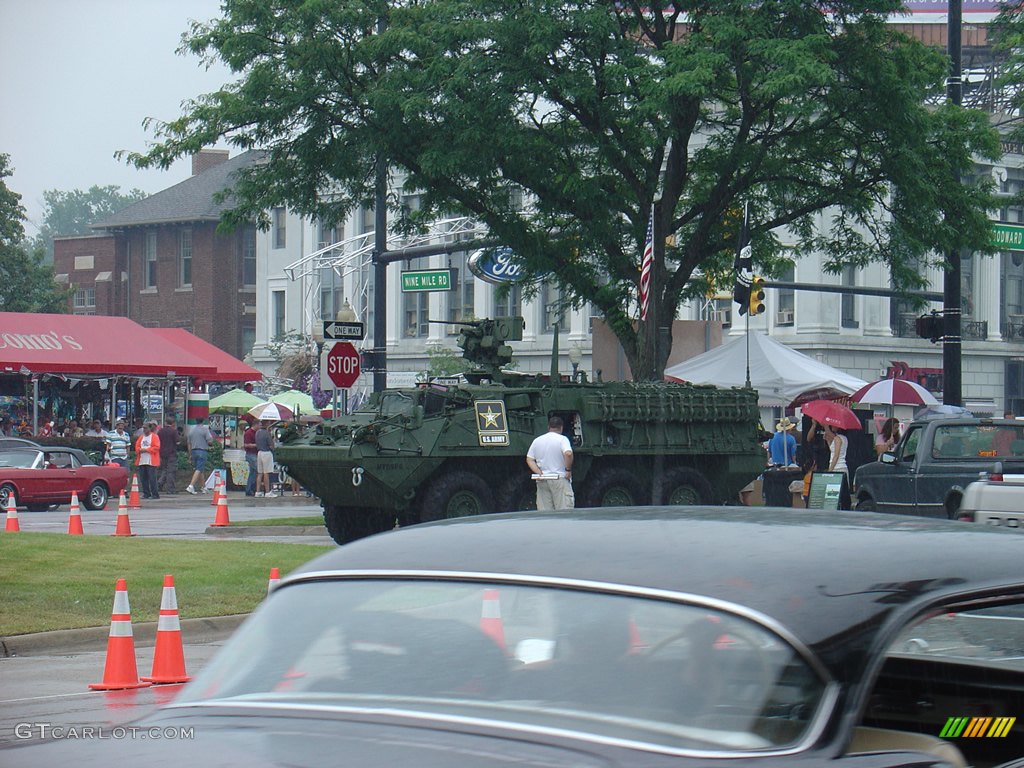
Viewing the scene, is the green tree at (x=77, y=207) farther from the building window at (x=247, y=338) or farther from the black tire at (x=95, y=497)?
the black tire at (x=95, y=497)

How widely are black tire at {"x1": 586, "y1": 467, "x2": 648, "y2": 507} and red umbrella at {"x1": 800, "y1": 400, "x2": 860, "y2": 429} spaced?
3.20 m

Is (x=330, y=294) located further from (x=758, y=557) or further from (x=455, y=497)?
(x=758, y=557)

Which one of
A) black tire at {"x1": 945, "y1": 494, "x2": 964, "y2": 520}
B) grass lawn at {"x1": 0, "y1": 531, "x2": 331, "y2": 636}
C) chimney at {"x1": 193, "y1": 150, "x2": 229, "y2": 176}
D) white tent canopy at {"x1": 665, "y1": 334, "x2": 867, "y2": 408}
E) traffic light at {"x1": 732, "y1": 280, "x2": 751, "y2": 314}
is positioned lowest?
grass lawn at {"x1": 0, "y1": 531, "x2": 331, "y2": 636}

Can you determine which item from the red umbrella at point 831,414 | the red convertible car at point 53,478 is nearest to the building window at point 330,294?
the red convertible car at point 53,478

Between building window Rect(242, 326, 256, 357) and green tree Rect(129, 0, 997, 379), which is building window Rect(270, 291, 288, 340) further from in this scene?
green tree Rect(129, 0, 997, 379)

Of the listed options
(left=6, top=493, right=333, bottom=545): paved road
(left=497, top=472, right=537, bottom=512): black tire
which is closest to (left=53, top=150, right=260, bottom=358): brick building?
(left=6, top=493, right=333, bottom=545): paved road

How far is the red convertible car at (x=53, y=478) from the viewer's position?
29.3m

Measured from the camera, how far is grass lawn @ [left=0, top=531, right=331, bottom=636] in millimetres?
12836

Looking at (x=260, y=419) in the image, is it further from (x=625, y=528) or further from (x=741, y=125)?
(x=625, y=528)

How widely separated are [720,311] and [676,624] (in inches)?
2178

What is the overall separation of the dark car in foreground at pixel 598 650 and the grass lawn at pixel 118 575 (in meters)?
9.09

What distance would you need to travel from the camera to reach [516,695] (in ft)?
10.3

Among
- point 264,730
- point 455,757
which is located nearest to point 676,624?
point 455,757

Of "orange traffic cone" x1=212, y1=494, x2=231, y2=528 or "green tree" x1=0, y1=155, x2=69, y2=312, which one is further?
"green tree" x1=0, y1=155, x2=69, y2=312
